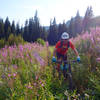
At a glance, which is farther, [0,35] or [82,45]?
[0,35]

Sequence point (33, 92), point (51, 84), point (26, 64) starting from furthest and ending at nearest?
point (26, 64)
point (51, 84)
point (33, 92)

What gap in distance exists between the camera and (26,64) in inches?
171

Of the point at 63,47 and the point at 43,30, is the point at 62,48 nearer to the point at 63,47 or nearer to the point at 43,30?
the point at 63,47

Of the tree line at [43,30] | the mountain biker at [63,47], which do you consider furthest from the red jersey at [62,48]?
the tree line at [43,30]

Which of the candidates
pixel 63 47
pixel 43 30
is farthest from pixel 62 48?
pixel 43 30

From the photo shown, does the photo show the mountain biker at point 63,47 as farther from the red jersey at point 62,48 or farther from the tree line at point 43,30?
the tree line at point 43,30

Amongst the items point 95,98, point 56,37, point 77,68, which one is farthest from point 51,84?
point 56,37

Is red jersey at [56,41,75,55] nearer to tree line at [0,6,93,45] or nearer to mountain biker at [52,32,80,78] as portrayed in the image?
mountain biker at [52,32,80,78]

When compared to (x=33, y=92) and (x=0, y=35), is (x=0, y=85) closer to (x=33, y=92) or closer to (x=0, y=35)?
(x=33, y=92)

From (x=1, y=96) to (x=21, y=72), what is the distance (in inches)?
40.3

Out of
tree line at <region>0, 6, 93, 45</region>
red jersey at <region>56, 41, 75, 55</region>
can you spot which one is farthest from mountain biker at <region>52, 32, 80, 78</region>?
tree line at <region>0, 6, 93, 45</region>

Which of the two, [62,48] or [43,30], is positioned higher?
[43,30]

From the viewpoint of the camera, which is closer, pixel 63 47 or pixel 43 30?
pixel 63 47

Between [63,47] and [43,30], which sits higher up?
[43,30]
